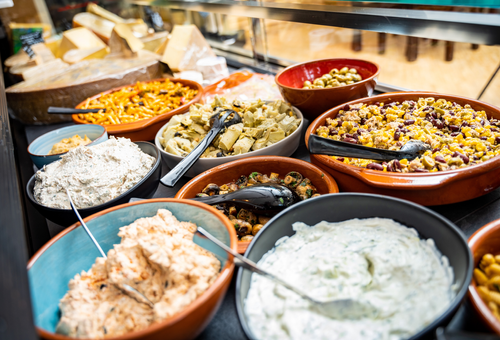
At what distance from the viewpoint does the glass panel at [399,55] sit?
2211 millimetres

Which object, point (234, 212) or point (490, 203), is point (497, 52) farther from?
point (234, 212)

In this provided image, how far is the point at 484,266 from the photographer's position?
667 mm

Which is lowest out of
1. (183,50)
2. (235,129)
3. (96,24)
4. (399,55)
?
(399,55)

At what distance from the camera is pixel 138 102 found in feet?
6.20

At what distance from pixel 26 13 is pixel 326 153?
5.77 m

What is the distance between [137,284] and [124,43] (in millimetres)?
2346

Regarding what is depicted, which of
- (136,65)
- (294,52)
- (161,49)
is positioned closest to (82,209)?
(136,65)

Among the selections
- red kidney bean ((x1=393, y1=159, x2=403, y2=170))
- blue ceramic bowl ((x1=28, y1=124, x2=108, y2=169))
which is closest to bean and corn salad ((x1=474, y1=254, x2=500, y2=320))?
red kidney bean ((x1=393, y1=159, x2=403, y2=170))

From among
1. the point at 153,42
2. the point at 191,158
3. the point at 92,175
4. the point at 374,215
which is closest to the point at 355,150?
the point at 374,215

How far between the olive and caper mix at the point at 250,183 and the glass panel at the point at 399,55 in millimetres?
1394

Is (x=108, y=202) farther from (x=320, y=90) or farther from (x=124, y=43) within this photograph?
(x=124, y=43)

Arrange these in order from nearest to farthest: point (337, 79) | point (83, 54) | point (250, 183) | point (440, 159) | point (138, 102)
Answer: point (440, 159) → point (250, 183) → point (337, 79) → point (138, 102) → point (83, 54)

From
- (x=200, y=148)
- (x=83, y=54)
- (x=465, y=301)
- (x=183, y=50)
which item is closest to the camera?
(x=465, y=301)

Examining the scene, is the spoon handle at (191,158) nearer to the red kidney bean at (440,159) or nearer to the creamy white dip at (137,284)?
the creamy white dip at (137,284)
